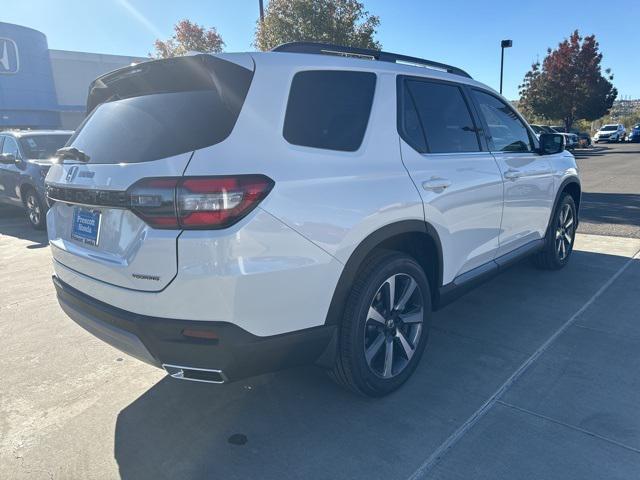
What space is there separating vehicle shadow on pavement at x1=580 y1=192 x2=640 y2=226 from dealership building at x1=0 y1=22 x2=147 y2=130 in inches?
907

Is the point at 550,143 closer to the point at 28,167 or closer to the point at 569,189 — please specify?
the point at 569,189

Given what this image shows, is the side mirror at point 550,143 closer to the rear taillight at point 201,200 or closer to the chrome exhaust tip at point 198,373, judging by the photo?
the rear taillight at point 201,200

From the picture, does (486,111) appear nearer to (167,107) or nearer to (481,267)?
(481,267)

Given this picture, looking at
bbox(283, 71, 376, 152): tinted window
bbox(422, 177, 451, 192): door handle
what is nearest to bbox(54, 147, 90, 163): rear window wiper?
bbox(283, 71, 376, 152): tinted window

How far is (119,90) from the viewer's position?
8.83ft

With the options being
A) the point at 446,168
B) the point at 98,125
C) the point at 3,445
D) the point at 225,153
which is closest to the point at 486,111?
the point at 446,168

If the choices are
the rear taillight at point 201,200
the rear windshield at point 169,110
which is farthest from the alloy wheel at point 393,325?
the rear windshield at point 169,110

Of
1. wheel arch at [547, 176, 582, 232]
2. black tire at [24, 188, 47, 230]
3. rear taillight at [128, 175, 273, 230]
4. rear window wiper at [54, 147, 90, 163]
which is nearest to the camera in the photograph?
rear taillight at [128, 175, 273, 230]

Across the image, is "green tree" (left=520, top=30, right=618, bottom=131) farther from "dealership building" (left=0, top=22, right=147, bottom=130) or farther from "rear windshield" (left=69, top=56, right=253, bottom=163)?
"rear windshield" (left=69, top=56, right=253, bottom=163)

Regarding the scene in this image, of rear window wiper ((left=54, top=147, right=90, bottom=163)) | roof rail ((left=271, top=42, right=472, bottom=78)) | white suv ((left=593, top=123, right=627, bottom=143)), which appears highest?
white suv ((left=593, top=123, right=627, bottom=143))

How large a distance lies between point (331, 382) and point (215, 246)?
1496 mm

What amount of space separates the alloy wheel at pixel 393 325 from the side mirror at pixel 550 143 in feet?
7.81

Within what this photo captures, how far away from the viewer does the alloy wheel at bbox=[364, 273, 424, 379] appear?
274cm

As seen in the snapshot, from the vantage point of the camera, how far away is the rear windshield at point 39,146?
8.21m
